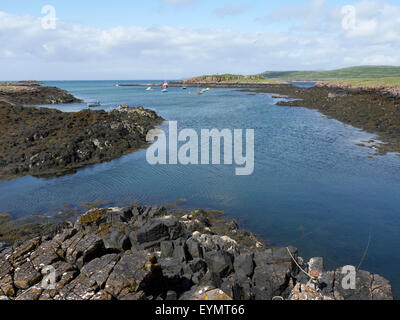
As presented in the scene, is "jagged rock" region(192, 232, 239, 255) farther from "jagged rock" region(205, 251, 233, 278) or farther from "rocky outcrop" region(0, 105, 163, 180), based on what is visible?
"rocky outcrop" region(0, 105, 163, 180)

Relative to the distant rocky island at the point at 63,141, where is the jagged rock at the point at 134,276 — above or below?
below

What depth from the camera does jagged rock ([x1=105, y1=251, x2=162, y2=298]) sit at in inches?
357

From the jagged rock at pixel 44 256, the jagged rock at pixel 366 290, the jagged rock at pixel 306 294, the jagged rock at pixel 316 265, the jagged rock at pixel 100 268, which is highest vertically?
the jagged rock at pixel 100 268

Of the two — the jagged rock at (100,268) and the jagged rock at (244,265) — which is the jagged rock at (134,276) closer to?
the jagged rock at (100,268)

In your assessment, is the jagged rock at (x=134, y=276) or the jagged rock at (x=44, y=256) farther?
the jagged rock at (x=44, y=256)

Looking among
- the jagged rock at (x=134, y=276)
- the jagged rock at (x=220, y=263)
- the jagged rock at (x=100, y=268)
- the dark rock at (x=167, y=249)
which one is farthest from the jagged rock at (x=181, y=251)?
the jagged rock at (x=100, y=268)

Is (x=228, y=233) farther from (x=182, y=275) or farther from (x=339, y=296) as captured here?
(x=339, y=296)

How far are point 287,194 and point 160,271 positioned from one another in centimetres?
1601

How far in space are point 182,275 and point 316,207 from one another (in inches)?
534

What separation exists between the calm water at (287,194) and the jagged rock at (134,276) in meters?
9.57

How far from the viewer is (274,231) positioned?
1823 cm

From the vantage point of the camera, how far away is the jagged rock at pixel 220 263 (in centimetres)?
1220

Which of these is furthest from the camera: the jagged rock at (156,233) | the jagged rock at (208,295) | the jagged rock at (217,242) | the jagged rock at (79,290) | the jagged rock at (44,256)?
the jagged rock at (217,242)
